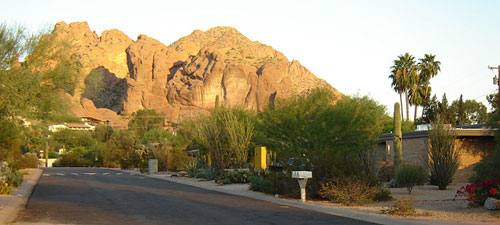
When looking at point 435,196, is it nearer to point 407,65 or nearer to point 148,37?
→ point 407,65

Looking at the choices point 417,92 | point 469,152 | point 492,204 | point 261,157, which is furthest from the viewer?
point 417,92

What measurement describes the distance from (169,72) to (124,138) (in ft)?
270

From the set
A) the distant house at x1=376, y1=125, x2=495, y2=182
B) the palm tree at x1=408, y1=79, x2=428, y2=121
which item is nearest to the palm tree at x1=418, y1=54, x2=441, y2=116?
the palm tree at x1=408, y1=79, x2=428, y2=121

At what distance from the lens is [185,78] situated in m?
136

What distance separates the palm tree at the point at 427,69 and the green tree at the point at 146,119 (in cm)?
6550

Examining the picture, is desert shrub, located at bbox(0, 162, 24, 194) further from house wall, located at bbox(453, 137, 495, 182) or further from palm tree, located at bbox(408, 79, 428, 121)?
palm tree, located at bbox(408, 79, 428, 121)

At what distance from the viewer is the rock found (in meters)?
14.9

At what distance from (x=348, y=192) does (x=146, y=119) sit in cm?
10415

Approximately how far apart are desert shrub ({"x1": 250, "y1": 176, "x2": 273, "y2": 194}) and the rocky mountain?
88471 millimetres

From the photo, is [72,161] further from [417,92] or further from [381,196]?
[381,196]

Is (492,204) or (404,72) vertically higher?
(404,72)

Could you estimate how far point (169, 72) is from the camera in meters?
144

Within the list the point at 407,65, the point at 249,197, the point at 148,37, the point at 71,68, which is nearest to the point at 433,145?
the point at 249,197

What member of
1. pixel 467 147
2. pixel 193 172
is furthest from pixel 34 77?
pixel 467 147
